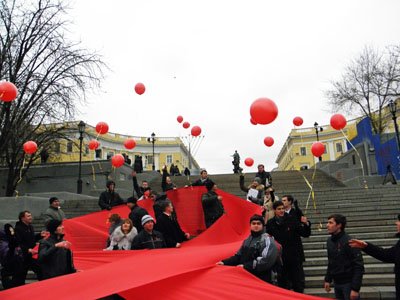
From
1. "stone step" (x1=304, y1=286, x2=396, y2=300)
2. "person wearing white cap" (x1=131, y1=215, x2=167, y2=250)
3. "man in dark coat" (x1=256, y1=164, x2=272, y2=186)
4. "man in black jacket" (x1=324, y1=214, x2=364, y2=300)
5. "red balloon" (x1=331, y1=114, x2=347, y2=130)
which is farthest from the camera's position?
"red balloon" (x1=331, y1=114, x2=347, y2=130)

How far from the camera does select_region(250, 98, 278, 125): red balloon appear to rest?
8.68 meters

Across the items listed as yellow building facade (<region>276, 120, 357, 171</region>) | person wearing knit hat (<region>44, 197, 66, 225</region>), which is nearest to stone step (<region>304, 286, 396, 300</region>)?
person wearing knit hat (<region>44, 197, 66, 225</region>)

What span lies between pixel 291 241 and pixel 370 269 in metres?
2.31

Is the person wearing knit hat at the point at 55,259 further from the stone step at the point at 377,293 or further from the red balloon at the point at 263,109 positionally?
the red balloon at the point at 263,109

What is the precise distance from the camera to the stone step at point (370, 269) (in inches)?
283

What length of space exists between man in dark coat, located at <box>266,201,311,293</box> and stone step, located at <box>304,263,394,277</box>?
1311 mm

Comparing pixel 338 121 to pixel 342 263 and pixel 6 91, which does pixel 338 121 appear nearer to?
pixel 342 263

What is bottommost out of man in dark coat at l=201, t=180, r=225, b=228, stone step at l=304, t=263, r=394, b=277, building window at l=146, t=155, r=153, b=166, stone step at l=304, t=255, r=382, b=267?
stone step at l=304, t=263, r=394, b=277

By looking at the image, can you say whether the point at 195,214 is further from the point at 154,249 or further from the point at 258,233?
the point at 258,233

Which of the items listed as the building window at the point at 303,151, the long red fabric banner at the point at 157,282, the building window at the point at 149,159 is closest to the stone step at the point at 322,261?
the long red fabric banner at the point at 157,282

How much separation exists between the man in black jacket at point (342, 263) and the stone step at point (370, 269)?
2561 millimetres

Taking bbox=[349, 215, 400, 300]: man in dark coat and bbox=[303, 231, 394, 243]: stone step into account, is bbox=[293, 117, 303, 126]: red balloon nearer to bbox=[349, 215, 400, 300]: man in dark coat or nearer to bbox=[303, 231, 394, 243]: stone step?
bbox=[303, 231, 394, 243]: stone step

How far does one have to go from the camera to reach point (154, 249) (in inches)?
243

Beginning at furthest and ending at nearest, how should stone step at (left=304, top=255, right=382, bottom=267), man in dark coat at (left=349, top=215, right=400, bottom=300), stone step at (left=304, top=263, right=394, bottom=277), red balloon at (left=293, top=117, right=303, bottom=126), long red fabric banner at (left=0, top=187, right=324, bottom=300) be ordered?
red balloon at (left=293, top=117, right=303, bottom=126) → stone step at (left=304, top=255, right=382, bottom=267) → stone step at (left=304, top=263, right=394, bottom=277) → man in dark coat at (left=349, top=215, right=400, bottom=300) → long red fabric banner at (left=0, top=187, right=324, bottom=300)
